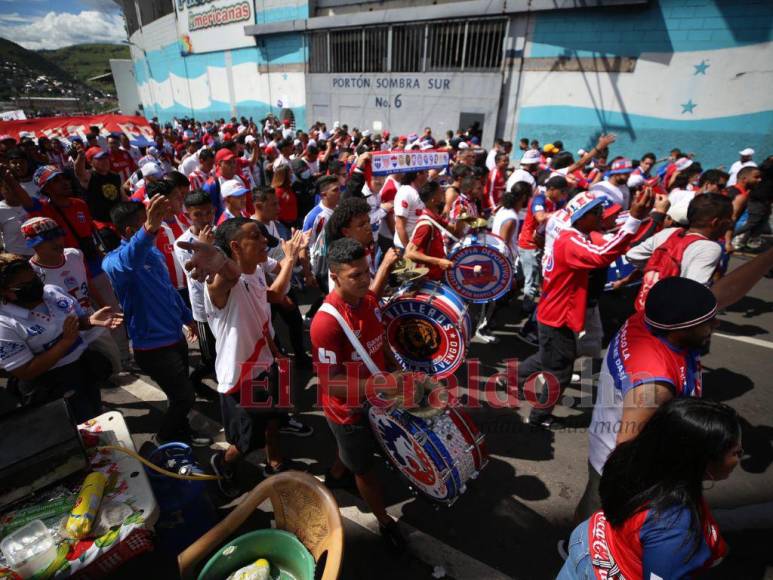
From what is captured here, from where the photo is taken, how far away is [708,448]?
1505 mm

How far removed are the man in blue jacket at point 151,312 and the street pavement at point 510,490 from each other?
0.67 meters

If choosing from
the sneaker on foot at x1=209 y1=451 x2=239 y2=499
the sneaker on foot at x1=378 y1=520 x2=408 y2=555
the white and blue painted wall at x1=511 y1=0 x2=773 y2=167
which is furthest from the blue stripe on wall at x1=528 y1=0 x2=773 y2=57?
the sneaker on foot at x1=209 y1=451 x2=239 y2=499

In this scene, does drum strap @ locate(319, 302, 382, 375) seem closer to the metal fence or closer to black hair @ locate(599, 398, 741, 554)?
black hair @ locate(599, 398, 741, 554)

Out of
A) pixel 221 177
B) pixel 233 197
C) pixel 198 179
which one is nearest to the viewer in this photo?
pixel 233 197

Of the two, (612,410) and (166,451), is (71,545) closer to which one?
(166,451)

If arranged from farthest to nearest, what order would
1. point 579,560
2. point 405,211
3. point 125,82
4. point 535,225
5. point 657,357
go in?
point 125,82 < point 535,225 < point 405,211 < point 657,357 < point 579,560

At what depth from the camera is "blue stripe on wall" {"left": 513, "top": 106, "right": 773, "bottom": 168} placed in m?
11.7

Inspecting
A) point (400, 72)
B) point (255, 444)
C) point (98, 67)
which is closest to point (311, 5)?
point (400, 72)

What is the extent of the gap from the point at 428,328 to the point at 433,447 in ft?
3.65

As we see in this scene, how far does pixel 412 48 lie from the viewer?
18.5 metres

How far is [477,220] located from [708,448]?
3389 mm

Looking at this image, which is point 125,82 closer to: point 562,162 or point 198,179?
point 198,179

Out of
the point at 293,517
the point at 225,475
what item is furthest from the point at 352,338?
the point at 225,475

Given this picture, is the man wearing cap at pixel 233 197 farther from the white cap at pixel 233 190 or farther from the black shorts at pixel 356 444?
the black shorts at pixel 356 444
